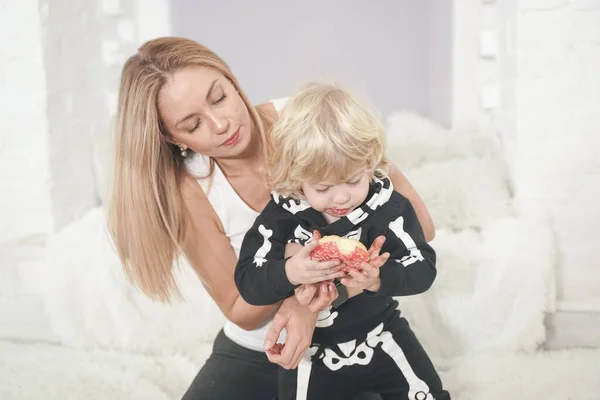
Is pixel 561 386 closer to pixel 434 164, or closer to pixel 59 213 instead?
pixel 434 164

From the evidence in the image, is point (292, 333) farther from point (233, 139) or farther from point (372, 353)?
point (233, 139)

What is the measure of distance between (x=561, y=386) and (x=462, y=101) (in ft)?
3.38

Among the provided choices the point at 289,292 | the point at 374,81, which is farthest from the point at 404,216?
the point at 374,81

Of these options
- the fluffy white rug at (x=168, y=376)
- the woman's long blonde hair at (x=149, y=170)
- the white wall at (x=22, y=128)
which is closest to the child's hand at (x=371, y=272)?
the woman's long blonde hair at (x=149, y=170)

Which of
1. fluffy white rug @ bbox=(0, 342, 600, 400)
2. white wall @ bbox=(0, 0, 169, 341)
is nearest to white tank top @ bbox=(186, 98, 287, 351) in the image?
fluffy white rug @ bbox=(0, 342, 600, 400)

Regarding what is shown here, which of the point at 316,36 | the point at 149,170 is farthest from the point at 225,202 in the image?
the point at 316,36

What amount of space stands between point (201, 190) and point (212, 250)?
0.13 metres

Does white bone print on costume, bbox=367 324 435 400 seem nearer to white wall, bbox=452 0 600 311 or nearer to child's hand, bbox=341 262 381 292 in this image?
child's hand, bbox=341 262 381 292

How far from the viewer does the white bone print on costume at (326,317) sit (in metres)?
1.25

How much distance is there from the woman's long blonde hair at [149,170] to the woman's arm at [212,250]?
0.07 ft

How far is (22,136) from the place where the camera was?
2271 millimetres

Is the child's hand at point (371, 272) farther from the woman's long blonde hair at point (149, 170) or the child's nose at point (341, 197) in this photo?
the woman's long blonde hair at point (149, 170)

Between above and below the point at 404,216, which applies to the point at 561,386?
below

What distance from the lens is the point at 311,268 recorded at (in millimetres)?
1053
